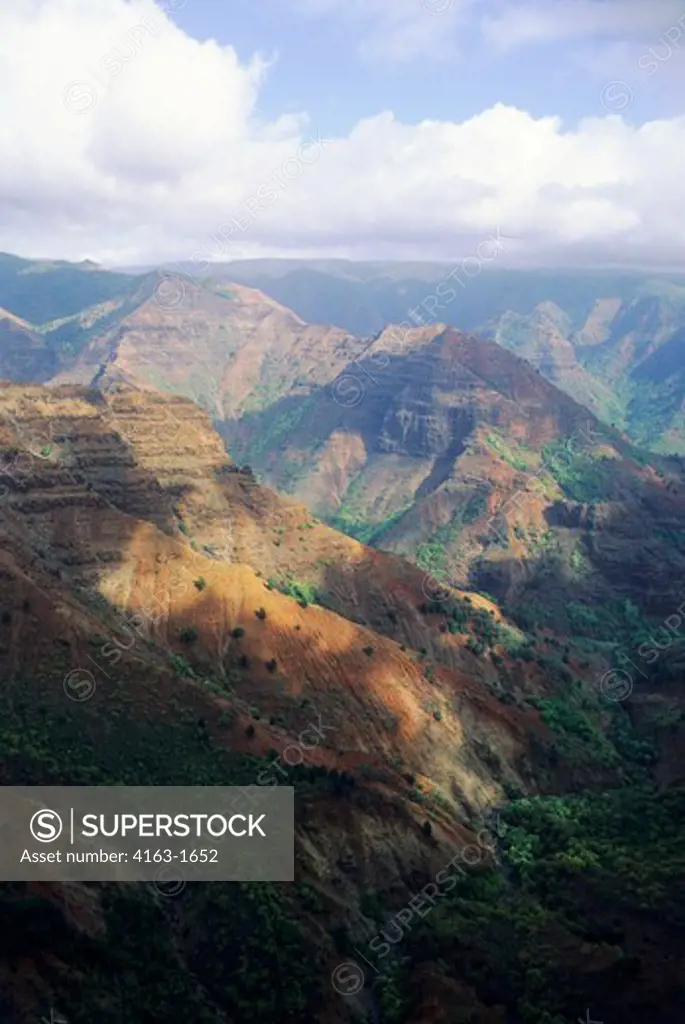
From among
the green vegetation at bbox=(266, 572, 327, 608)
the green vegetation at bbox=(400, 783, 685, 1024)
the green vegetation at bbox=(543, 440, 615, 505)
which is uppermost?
the green vegetation at bbox=(543, 440, 615, 505)

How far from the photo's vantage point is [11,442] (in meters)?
100


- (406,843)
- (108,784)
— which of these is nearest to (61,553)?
(108,784)

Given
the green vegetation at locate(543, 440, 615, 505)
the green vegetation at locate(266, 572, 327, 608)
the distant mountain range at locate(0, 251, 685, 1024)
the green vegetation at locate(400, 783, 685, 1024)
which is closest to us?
the distant mountain range at locate(0, 251, 685, 1024)

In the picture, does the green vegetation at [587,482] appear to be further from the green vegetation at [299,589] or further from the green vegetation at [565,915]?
the green vegetation at [565,915]

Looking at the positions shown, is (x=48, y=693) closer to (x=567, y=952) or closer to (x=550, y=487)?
(x=567, y=952)

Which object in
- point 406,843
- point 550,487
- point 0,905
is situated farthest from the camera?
point 550,487

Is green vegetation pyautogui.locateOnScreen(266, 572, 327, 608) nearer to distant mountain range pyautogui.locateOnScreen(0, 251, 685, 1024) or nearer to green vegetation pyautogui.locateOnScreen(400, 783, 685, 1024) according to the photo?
distant mountain range pyautogui.locateOnScreen(0, 251, 685, 1024)

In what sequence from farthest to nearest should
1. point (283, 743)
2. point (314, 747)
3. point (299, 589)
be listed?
point (299, 589) → point (314, 747) → point (283, 743)

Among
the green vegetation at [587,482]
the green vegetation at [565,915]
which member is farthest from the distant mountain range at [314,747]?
the green vegetation at [587,482]

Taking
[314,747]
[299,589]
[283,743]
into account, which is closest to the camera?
[283,743]

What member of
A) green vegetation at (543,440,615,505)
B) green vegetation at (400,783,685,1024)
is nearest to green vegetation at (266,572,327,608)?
green vegetation at (400,783,685,1024)

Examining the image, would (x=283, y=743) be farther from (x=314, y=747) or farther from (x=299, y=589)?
(x=299, y=589)

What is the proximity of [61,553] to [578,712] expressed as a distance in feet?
173

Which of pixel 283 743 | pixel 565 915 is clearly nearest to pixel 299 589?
pixel 283 743
